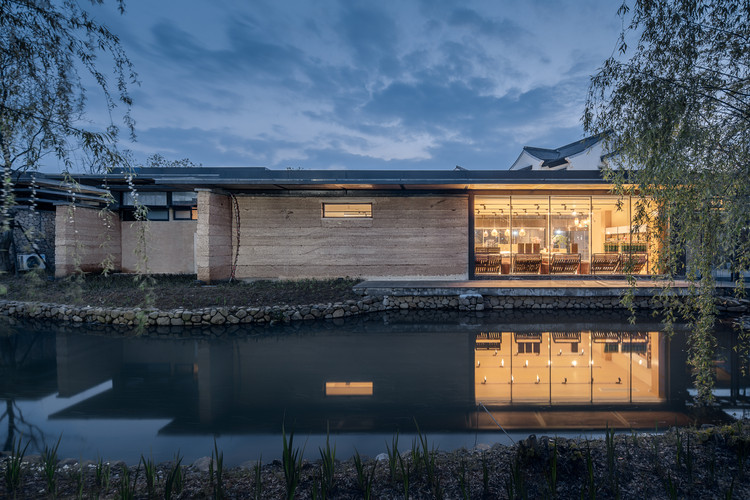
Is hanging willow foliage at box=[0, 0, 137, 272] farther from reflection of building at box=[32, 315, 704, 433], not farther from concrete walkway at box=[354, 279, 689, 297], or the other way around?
concrete walkway at box=[354, 279, 689, 297]

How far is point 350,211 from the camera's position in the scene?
1172cm

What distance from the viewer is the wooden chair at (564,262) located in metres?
11.4

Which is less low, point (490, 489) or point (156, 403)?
point (490, 489)

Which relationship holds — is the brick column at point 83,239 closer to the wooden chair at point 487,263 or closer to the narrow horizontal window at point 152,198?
the narrow horizontal window at point 152,198

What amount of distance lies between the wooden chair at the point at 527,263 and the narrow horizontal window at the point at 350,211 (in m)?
4.96

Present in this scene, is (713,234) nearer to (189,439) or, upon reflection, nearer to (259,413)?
(259,413)

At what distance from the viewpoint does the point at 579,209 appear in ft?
44.1

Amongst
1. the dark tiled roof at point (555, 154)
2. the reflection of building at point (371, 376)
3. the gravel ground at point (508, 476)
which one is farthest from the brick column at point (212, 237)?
the dark tiled roof at point (555, 154)

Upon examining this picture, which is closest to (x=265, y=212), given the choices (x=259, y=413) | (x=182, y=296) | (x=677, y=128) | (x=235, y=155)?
(x=182, y=296)

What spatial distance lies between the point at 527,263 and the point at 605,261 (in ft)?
7.78

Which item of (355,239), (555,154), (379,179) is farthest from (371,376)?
(555,154)

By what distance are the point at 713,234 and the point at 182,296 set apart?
386 inches

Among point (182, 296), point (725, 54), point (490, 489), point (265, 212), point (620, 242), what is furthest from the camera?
point (620, 242)

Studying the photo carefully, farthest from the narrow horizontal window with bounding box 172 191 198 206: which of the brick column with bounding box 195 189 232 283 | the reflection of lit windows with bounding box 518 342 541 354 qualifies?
the reflection of lit windows with bounding box 518 342 541 354
